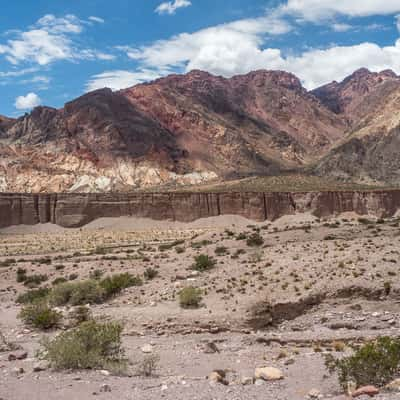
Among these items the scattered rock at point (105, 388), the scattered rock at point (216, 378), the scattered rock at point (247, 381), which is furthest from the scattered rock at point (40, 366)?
the scattered rock at point (247, 381)

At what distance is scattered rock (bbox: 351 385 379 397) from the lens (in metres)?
10.7

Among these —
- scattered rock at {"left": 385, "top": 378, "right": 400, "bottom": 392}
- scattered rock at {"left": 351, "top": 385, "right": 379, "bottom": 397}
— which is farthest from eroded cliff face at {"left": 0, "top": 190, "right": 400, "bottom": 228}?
scattered rock at {"left": 351, "top": 385, "right": 379, "bottom": 397}

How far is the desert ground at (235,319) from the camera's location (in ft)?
41.8

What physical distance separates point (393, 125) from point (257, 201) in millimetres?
59665

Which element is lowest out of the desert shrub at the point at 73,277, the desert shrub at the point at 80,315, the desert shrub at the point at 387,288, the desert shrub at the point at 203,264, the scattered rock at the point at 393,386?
the desert shrub at the point at 80,315

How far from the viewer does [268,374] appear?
13.2 meters

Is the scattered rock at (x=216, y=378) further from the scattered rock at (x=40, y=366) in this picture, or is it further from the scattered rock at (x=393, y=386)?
the scattered rock at (x=40, y=366)

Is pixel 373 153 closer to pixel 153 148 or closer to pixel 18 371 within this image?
pixel 153 148

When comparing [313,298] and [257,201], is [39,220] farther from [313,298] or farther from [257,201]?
[313,298]

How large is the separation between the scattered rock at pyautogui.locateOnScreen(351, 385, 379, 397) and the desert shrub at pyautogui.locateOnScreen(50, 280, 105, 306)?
53.1 ft

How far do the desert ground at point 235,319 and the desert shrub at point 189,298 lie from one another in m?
0.34

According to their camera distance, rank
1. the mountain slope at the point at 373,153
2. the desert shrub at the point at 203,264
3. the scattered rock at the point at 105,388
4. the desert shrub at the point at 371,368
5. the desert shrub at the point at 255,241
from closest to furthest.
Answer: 1. the desert shrub at the point at 371,368
2. the scattered rock at the point at 105,388
3. the desert shrub at the point at 203,264
4. the desert shrub at the point at 255,241
5. the mountain slope at the point at 373,153

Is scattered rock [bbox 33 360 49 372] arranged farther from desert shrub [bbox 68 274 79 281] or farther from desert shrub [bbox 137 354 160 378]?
desert shrub [bbox 68 274 79 281]

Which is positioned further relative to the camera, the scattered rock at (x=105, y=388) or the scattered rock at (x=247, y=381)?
the scattered rock at (x=247, y=381)
